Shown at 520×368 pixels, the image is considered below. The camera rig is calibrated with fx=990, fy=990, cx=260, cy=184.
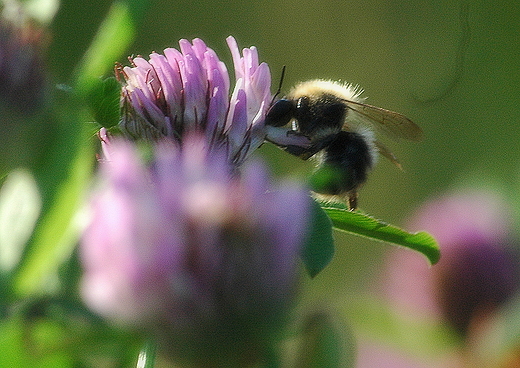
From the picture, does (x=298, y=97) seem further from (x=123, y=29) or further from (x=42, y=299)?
(x=42, y=299)

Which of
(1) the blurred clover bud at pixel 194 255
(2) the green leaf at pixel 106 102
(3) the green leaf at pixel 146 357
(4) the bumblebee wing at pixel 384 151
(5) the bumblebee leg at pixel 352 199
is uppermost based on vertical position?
(4) the bumblebee wing at pixel 384 151

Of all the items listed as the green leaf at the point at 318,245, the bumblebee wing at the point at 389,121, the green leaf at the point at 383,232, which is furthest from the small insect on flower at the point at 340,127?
the green leaf at the point at 318,245

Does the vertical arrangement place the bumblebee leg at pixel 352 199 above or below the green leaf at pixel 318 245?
above

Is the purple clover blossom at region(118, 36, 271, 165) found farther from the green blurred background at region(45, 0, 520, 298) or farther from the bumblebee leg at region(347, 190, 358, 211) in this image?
the green blurred background at region(45, 0, 520, 298)

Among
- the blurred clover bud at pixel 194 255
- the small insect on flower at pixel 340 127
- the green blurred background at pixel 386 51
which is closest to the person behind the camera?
the blurred clover bud at pixel 194 255

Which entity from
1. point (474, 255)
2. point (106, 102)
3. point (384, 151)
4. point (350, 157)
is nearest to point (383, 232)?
point (106, 102)

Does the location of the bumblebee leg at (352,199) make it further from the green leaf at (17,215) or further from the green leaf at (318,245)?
the green leaf at (17,215)

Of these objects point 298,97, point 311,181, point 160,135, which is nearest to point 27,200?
point 311,181

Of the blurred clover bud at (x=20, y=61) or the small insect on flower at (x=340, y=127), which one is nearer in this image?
the blurred clover bud at (x=20, y=61)
